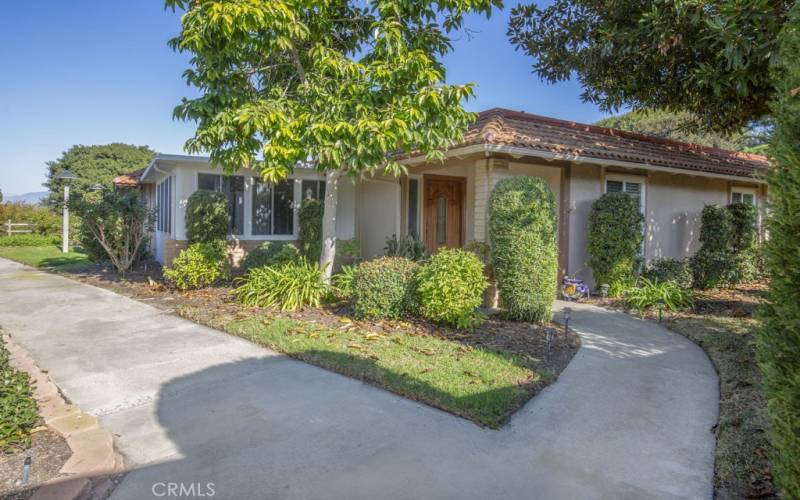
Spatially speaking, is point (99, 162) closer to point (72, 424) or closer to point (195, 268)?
point (195, 268)

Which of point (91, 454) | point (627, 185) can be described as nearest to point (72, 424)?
point (91, 454)

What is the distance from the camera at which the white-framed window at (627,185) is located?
1041 centimetres

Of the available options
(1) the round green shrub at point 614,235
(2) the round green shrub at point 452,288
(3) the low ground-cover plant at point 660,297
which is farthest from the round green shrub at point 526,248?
(1) the round green shrub at point 614,235

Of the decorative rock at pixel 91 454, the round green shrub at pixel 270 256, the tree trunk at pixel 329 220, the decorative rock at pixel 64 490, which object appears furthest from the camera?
the round green shrub at pixel 270 256

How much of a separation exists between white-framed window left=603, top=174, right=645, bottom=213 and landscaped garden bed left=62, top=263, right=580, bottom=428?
5.04 metres

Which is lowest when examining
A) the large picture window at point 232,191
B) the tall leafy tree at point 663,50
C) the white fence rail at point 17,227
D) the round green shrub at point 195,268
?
the round green shrub at point 195,268

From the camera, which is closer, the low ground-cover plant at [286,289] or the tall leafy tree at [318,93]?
the tall leafy tree at [318,93]

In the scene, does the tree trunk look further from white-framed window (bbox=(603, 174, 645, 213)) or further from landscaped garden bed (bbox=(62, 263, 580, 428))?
white-framed window (bbox=(603, 174, 645, 213))

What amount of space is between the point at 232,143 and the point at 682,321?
25.7 ft

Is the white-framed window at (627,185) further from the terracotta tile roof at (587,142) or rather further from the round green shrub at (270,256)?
the round green shrub at (270,256)

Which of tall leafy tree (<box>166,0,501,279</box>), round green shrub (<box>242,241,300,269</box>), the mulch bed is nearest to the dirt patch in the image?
the mulch bed

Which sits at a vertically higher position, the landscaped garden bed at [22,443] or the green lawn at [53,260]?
the green lawn at [53,260]

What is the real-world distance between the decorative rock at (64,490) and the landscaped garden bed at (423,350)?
→ 96.0 inches

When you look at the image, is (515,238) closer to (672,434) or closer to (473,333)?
(473,333)
